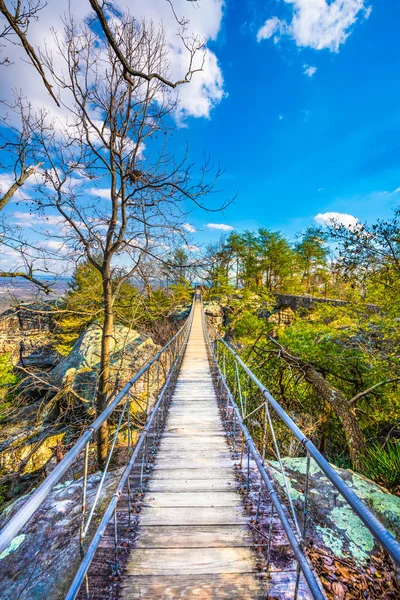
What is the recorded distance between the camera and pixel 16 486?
7.57 metres

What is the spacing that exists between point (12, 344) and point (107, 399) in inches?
93.6

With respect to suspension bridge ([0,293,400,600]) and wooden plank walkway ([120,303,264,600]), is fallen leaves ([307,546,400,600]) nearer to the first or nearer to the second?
suspension bridge ([0,293,400,600])

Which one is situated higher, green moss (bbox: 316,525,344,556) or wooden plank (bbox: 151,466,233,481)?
wooden plank (bbox: 151,466,233,481)

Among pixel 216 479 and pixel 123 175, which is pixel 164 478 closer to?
pixel 216 479

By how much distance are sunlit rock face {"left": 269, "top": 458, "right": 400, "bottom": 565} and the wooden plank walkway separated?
2.20 feet

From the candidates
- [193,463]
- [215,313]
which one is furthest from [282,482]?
[215,313]

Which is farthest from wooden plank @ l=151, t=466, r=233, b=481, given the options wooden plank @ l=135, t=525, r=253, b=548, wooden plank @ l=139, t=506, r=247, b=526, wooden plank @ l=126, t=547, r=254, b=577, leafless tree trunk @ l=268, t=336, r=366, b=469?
leafless tree trunk @ l=268, t=336, r=366, b=469

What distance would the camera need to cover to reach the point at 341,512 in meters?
2.42

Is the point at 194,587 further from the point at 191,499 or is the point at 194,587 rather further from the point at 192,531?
the point at 191,499

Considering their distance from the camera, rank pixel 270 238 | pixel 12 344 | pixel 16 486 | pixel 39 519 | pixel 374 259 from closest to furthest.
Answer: pixel 39 519 → pixel 12 344 → pixel 374 259 → pixel 16 486 → pixel 270 238

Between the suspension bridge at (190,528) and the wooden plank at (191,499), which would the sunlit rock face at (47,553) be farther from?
the wooden plank at (191,499)

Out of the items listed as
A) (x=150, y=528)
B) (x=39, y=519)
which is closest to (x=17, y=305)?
(x=39, y=519)

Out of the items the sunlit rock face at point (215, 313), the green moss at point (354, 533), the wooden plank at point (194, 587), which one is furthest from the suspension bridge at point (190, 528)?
the sunlit rock face at point (215, 313)

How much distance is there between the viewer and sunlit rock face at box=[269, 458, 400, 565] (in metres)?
2.09
